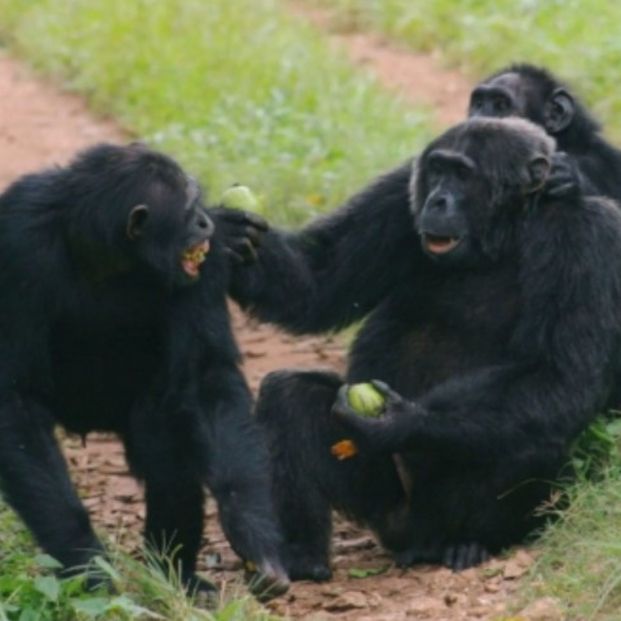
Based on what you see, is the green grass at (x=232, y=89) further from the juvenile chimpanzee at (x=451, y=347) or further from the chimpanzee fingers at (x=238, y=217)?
the chimpanzee fingers at (x=238, y=217)

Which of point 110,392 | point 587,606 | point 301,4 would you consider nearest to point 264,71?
point 301,4

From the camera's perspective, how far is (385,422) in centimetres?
866

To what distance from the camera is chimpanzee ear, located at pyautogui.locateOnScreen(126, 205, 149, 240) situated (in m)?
8.32

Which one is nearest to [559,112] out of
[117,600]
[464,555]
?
[464,555]

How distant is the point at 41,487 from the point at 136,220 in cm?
114

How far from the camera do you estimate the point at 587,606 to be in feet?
25.3

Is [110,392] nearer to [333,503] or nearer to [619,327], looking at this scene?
[333,503]

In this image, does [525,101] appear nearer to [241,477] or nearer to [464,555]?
[464,555]

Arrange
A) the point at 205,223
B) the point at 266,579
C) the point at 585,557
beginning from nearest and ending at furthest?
1. the point at 266,579
2. the point at 585,557
3. the point at 205,223

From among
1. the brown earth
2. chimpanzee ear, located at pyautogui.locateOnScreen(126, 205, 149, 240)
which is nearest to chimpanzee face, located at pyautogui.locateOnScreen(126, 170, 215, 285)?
chimpanzee ear, located at pyautogui.locateOnScreen(126, 205, 149, 240)

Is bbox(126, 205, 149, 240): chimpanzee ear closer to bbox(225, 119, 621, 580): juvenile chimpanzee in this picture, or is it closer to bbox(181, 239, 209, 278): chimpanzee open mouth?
bbox(181, 239, 209, 278): chimpanzee open mouth

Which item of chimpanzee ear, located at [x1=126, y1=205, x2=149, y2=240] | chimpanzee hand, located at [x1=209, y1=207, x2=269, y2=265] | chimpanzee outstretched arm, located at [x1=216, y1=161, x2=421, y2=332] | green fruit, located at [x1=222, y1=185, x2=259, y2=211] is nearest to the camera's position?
chimpanzee ear, located at [x1=126, y1=205, x2=149, y2=240]

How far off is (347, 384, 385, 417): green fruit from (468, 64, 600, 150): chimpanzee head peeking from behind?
256cm

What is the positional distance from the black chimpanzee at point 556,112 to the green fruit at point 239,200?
1.94m
